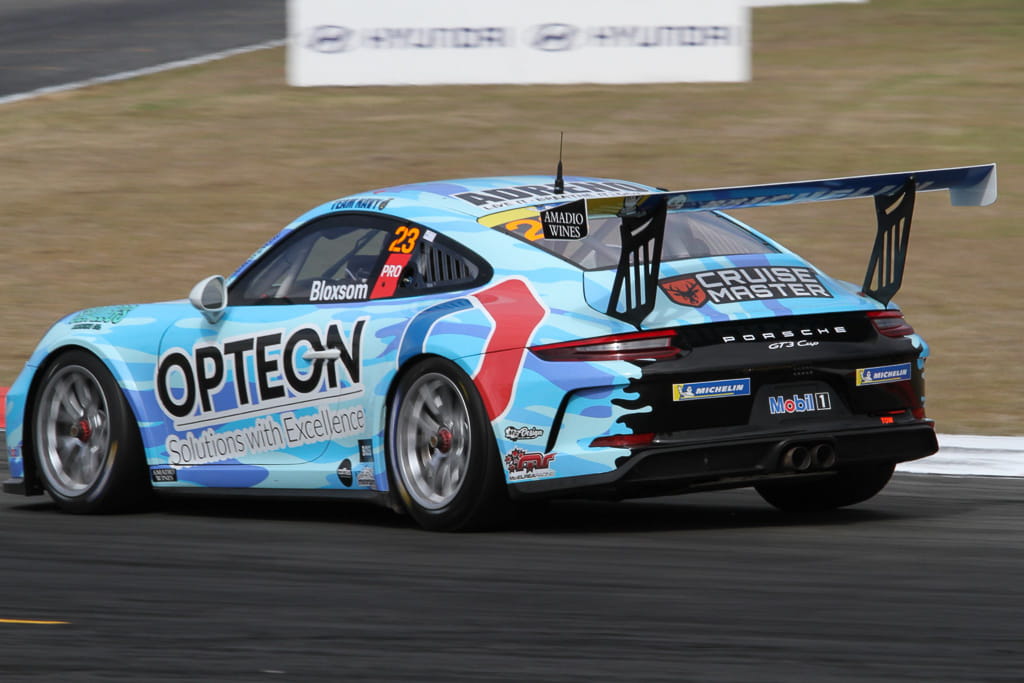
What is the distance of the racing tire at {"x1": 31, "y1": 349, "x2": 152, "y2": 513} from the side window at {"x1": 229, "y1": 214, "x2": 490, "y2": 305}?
774 mm

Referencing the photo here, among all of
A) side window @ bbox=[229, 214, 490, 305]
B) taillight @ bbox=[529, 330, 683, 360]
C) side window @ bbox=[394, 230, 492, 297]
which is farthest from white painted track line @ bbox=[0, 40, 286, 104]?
taillight @ bbox=[529, 330, 683, 360]

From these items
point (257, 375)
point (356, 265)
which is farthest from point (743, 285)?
point (257, 375)

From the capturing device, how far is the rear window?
285 inches

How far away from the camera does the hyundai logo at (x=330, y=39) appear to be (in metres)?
22.6

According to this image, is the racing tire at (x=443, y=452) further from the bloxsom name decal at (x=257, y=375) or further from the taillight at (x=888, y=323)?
the taillight at (x=888, y=323)

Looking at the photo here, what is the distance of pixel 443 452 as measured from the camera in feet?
23.4

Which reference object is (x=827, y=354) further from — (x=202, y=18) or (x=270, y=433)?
(x=202, y=18)

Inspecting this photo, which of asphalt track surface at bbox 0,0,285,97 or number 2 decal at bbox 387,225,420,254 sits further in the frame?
asphalt track surface at bbox 0,0,285,97

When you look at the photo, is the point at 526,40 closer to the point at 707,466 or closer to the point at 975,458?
the point at 975,458

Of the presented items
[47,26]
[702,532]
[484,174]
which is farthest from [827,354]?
[47,26]

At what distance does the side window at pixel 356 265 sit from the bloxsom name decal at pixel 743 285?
79 centimetres

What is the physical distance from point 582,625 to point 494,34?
17633 millimetres

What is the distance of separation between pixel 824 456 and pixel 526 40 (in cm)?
1607

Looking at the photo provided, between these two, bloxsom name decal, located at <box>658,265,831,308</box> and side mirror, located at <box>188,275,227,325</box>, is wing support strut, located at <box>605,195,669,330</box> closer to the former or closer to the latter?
bloxsom name decal, located at <box>658,265,831,308</box>
